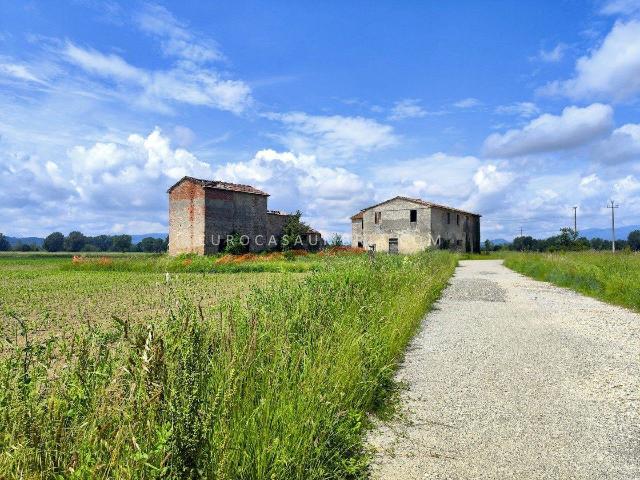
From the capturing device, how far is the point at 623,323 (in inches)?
419

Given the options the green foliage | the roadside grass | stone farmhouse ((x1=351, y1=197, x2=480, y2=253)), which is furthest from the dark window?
the roadside grass

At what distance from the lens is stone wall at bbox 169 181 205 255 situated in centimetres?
4034

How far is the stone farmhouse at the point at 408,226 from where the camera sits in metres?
48.1

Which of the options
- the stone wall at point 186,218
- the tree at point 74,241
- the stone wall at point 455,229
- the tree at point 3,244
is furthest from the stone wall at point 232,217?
the tree at point 3,244

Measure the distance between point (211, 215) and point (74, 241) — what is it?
294 ft

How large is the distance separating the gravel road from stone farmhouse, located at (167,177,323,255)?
1286 inches

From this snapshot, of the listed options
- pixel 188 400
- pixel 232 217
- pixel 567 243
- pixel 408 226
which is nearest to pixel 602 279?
pixel 188 400

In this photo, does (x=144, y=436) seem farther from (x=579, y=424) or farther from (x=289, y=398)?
(x=579, y=424)

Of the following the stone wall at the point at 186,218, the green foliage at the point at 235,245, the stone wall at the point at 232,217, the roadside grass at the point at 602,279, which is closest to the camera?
the roadside grass at the point at 602,279

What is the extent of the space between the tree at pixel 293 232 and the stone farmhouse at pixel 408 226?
7.15 m

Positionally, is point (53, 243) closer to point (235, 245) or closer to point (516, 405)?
point (235, 245)

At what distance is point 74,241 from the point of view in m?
114

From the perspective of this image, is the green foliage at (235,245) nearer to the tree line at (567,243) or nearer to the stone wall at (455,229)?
the stone wall at (455,229)

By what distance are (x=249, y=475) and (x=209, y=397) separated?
571mm
